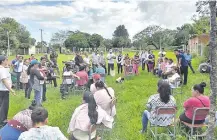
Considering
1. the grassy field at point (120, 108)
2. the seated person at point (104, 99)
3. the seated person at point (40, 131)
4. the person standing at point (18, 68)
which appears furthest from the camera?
the person standing at point (18, 68)

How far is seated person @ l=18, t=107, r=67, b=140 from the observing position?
3.78 meters

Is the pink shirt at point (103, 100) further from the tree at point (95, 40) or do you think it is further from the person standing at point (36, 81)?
the tree at point (95, 40)

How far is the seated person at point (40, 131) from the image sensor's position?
3.78m

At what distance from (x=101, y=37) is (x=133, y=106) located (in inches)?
2899

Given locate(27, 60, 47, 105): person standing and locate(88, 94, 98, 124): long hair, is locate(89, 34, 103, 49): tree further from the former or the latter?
locate(88, 94, 98, 124): long hair

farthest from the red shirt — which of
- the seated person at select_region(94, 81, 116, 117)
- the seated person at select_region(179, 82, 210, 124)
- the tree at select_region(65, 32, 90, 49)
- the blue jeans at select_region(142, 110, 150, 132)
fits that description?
the tree at select_region(65, 32, 90, 49)

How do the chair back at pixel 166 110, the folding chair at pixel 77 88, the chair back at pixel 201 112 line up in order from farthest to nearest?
the folding chair at pixel 77 88, the chair back at pixel 166 110, the chair back at pixel 201 112

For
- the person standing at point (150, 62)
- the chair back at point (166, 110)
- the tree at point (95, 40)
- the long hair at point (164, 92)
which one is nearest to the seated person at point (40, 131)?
the chair back at point (166, 110)

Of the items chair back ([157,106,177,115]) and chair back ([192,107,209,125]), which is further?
chair back ([157,106,177,115])

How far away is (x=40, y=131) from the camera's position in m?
3.80

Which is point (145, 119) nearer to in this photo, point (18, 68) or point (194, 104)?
point (194, 104)

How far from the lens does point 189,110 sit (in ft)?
19.4

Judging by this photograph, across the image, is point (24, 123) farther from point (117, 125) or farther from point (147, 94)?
point (147, 94)

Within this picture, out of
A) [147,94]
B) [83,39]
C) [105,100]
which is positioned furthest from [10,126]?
[83,39]
